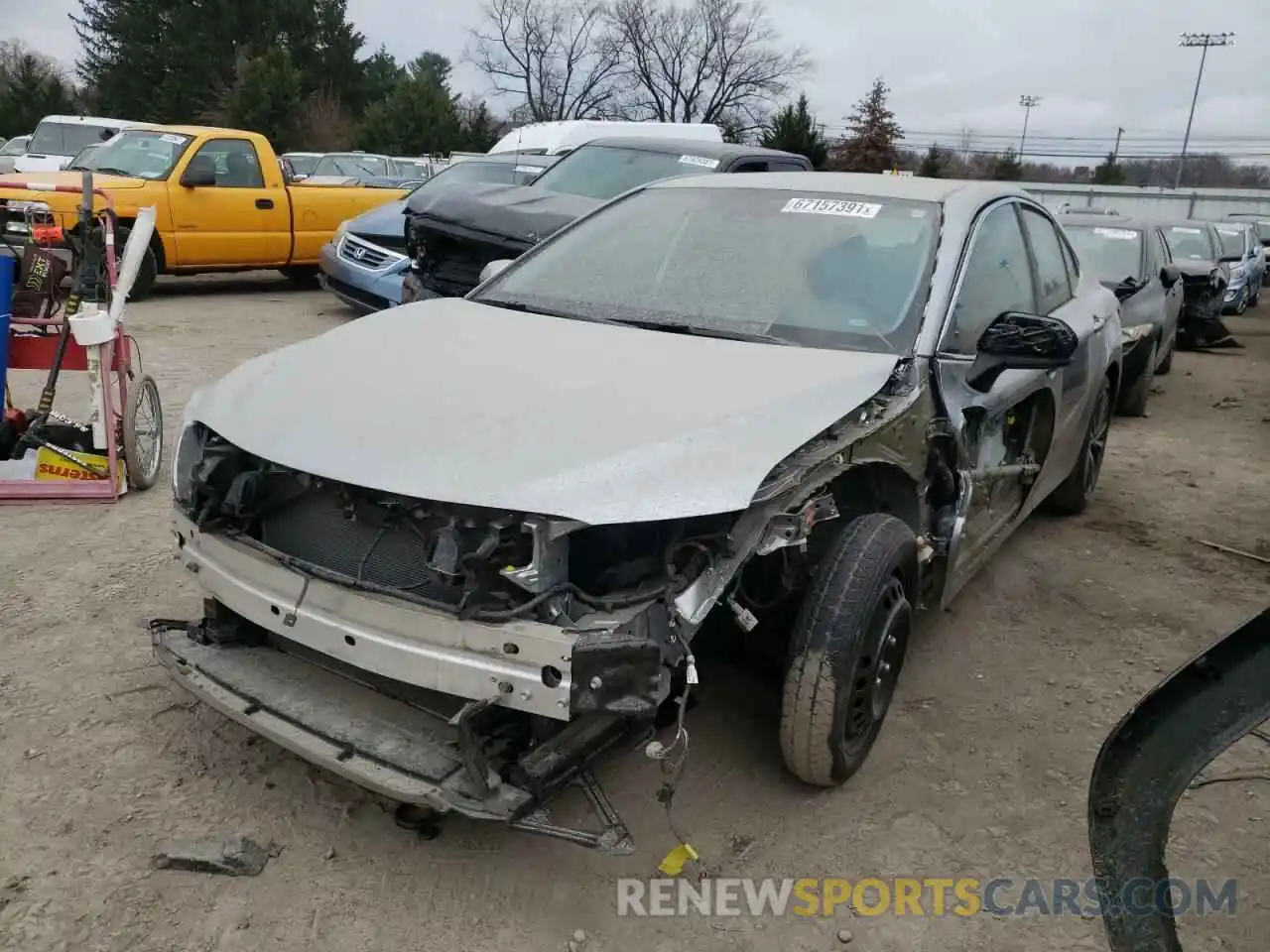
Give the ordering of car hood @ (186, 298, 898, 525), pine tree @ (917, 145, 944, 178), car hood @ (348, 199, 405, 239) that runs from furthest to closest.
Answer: pine tree @ (917, 145, 944, 178), car hood @ (348, 199, 405, 239), car hood @ (186, 298, 898, 525)

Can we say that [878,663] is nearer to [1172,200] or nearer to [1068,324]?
[1068,324]

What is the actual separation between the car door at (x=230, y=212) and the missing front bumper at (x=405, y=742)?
918 centimetres

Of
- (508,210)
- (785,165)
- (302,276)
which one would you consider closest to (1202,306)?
(785,165)

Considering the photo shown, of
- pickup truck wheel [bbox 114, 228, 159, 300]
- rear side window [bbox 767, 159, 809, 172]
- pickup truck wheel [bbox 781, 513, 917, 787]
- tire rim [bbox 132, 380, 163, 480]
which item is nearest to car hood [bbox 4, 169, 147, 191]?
pickup truck wheel [bbox 114, 228, 159, 300]

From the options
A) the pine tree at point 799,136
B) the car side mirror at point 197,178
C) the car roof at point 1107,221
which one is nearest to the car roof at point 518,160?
the car side mirror at point 197,178

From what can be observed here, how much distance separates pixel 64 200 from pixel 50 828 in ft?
28.4

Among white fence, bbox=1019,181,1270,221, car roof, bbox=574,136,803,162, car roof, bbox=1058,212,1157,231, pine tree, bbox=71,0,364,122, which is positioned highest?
pine tree, bbox=71,0,364,122

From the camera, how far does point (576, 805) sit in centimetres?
292

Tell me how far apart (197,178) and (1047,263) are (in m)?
9.13

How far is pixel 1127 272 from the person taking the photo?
845 cm

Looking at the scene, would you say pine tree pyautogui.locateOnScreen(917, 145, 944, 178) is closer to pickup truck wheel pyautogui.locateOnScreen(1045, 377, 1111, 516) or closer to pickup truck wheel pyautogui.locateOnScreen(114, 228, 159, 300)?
pickup truck wheel pyautogui.locateOnScreen(114, 228, 159, 300)

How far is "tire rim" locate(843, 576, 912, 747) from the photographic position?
2.89 meters

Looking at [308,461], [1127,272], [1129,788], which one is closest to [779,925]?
[1129,788]

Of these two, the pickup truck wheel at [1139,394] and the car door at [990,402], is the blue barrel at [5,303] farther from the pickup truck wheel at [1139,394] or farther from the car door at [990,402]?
the pickup truck wheel at [1139,394]
